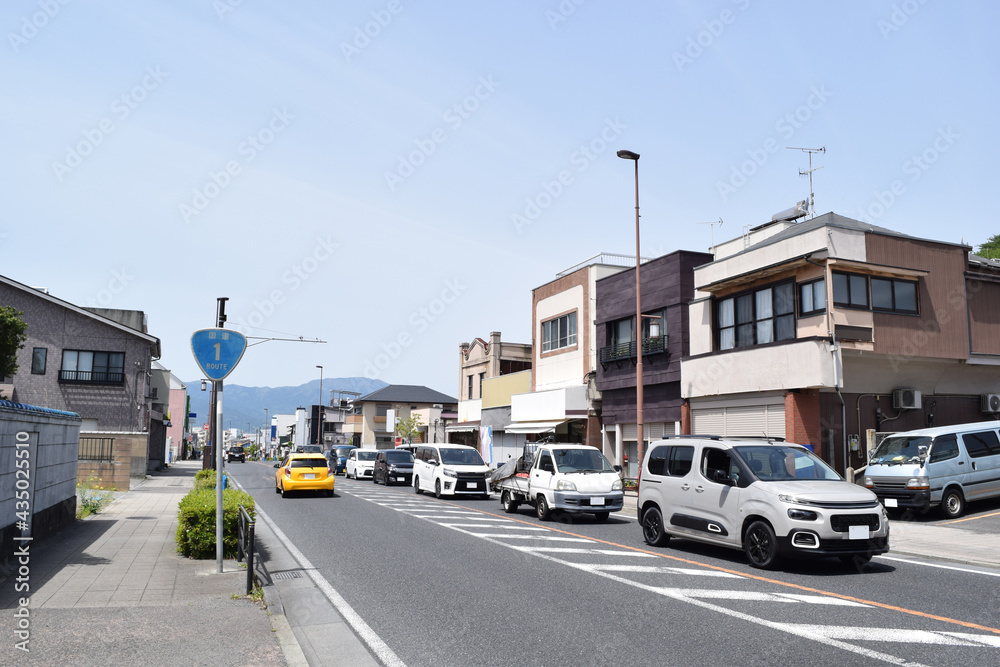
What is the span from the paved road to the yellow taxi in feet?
36.7

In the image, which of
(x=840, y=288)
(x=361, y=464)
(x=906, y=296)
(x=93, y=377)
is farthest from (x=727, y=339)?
(x=93, y=377)

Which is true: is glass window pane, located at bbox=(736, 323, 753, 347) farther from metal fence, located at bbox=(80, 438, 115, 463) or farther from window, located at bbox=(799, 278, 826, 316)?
metal fence, located at bbox=(80, 438, 115, 463)

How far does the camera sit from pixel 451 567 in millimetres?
10977

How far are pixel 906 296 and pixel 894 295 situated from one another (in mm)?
539

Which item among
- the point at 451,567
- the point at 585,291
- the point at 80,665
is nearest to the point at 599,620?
the point at 451,567

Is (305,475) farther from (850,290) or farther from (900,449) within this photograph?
(850,290)

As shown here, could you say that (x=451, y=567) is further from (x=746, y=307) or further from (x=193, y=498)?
(x=746, y=307)

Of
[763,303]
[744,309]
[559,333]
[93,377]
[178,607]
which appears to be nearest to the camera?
[178,607]

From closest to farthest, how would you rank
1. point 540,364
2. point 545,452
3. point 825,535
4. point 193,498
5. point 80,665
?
point 80,665
point 825,535
point 193,498
point 545,452
point 540,364

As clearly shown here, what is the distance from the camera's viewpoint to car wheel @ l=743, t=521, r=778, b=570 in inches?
415

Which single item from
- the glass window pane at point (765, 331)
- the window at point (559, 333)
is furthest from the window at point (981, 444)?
the window at point (559, 333)

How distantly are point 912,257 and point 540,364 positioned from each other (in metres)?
19.5

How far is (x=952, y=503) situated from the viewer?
17406mm

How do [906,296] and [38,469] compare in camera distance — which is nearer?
[38,469]
